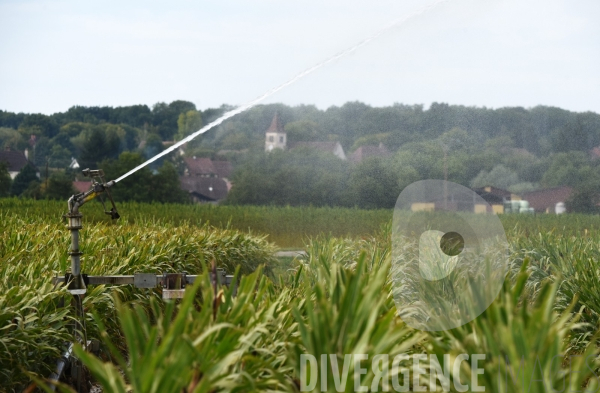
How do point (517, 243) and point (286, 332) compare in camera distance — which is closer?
point (286, 332)

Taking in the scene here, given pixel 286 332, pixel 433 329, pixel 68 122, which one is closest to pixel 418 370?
pixel 433 329

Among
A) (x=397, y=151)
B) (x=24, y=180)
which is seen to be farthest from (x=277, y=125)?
(x=24, y=180)

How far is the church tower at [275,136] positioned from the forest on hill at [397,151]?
54 centimetres

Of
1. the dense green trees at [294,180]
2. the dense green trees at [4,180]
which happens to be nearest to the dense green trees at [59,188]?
the dense green trees at [4,180]

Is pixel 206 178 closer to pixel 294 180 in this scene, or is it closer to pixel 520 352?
pixel 294 180

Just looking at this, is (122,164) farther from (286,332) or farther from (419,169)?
(286,332)

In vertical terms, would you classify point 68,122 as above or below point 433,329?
above

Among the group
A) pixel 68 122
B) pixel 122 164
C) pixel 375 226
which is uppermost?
pixel 68 122

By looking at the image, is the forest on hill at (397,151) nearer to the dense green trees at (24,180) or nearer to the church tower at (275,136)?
the church tower at (275,136)

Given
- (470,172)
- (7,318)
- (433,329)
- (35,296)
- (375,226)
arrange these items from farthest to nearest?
(470,172)
(375,226)
(35,296)
(7,318)
(433,329)

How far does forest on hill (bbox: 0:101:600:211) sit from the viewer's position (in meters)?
47.6

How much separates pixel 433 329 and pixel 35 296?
3.01 metres

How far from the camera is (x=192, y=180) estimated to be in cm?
6044

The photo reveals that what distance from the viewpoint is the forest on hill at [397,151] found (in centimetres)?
4759
